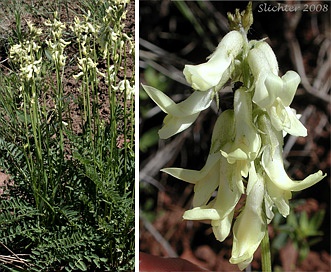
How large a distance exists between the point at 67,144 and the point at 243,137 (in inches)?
23.2

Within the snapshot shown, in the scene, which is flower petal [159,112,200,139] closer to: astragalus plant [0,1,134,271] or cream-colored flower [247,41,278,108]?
cream-colored flower [247,41,278,108]

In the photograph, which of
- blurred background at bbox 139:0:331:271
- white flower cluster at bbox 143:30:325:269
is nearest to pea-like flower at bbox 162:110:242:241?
white flower cluster at bbox 143:30:325:269

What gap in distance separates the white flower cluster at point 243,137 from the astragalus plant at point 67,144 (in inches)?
17.6

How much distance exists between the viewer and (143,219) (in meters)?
1.61

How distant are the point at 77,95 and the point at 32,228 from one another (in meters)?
0.27

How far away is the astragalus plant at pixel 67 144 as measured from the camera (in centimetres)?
120

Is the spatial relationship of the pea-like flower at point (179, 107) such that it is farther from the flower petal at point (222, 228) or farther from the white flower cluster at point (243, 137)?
the flower petal at point (222, 228)

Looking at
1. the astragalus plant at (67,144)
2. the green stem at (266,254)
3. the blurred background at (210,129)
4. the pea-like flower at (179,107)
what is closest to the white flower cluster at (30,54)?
the astragalus plant at (67,144)

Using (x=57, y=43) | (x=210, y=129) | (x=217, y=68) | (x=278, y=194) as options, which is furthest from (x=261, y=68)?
(x=210, y=129)

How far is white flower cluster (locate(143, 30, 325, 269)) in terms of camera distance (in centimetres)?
70

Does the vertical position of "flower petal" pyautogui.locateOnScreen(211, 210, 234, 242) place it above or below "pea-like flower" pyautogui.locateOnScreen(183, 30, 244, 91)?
below

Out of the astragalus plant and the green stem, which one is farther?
the astragalus plant

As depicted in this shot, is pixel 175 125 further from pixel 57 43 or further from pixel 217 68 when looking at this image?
pixel 57 43

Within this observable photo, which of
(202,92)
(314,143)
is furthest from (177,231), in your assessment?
(202,92)
